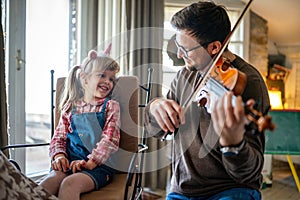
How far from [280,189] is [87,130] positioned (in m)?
2.36

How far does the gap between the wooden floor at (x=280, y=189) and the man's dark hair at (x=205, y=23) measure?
2176 millimetres

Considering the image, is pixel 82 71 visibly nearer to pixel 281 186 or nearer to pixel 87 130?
pixel 87 130

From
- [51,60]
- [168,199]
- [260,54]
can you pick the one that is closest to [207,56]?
[168,199]

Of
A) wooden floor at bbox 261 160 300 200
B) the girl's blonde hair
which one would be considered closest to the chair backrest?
the girl's blonde hair

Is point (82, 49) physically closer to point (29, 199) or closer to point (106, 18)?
point (106, 18)

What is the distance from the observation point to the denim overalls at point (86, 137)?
1695mm

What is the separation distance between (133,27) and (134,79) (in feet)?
3.56

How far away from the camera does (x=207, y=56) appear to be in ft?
3.04

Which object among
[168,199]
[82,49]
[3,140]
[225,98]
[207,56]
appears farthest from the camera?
[82,49]

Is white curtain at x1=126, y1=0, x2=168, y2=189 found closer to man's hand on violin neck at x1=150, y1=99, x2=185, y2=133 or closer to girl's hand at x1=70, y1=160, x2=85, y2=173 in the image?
girl's hand at x1=70, y1=160, x2=85, y2=173

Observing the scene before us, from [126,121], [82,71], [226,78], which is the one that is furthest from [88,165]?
[226,78]

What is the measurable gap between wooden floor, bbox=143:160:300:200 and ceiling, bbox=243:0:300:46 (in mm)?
1585

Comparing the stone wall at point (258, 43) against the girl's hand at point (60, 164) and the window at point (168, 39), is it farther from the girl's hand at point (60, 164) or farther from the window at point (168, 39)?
the girl's hand at point (60, 164)

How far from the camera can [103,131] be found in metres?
1.72
